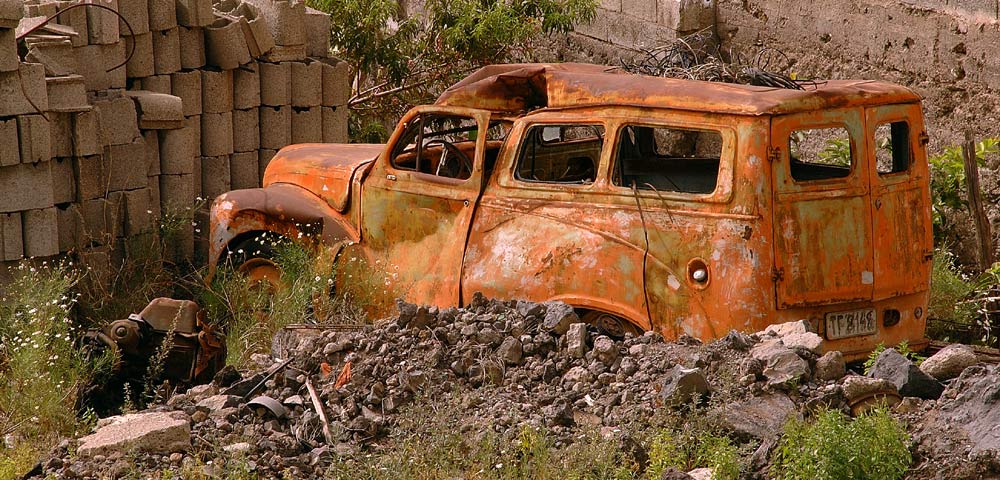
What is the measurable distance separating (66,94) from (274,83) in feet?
7.73

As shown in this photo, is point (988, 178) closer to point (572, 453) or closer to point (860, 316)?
point (860, 316)

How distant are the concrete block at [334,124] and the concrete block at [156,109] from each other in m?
1.80

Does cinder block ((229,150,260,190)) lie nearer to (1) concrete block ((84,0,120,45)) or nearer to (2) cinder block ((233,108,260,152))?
(2) cinder block ((233,108,260,152))

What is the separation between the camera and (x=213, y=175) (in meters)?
10.1

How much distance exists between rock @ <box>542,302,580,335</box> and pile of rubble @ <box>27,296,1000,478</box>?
10 millimetres

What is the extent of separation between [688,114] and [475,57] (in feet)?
19.9

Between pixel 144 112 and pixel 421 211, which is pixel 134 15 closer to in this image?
pixel 144 112

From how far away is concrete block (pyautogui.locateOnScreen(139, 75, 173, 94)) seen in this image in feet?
30.9

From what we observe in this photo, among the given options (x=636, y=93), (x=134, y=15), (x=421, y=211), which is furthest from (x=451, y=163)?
(x=134, y=15)

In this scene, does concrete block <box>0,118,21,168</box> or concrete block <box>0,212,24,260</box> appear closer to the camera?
concrete block <box>0,118,21,168</box>

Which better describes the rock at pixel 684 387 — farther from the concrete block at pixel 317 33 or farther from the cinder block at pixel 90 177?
the concrete block at pixel 317 33

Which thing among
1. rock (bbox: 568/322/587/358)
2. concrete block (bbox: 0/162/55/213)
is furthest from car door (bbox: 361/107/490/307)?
concrete block (bbox: 0/162/55/213)

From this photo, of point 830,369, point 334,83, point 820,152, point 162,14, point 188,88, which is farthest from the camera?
point 334,83

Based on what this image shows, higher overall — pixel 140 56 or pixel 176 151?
pixel 140 56
